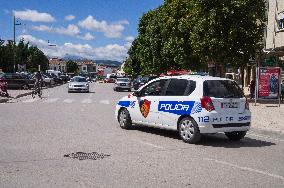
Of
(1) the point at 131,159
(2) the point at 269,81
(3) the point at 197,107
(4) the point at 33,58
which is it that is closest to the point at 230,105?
(3) the point at 197,107

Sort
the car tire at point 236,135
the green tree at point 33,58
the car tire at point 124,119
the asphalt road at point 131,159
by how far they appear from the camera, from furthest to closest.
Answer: the green tree at point 33,58
the car tire at point 124,119
the car tire at point 236,135
the asphalt road at point 131,159

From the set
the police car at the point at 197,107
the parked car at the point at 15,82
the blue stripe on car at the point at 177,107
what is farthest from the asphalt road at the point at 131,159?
the parked car at the point at 15,82

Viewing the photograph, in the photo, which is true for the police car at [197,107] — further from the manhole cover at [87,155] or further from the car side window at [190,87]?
the manhole cover at [87,155]

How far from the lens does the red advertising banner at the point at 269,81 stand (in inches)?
870

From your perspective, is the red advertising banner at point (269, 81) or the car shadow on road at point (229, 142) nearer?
the car shadow on road at point (229, 142)

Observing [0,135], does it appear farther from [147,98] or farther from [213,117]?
[213,117]

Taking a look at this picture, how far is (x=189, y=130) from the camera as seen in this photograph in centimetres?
1044

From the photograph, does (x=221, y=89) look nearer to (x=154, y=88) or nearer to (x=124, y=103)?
(x=154, y=88)

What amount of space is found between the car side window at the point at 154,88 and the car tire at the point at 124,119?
2.92ft

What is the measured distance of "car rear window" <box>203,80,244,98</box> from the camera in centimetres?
1038

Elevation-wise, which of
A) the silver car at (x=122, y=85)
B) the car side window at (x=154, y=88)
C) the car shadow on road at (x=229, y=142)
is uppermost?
the car side window at (x=154, y=88)

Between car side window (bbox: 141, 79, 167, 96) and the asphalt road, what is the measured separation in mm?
1086

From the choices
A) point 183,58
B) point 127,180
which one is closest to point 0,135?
point 127,180

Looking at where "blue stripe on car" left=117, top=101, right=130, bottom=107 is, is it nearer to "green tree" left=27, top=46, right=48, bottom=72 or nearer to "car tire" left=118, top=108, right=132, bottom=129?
"car tire" left=118, top=108, right=132, bottom=129
